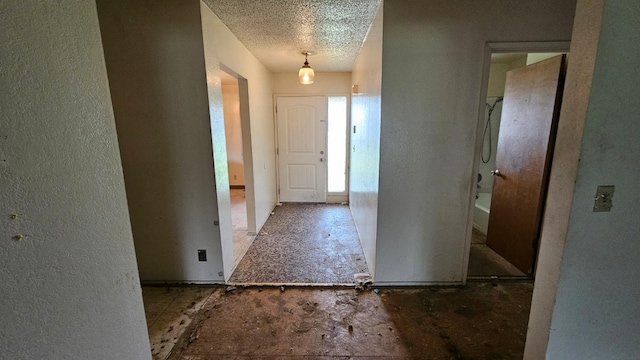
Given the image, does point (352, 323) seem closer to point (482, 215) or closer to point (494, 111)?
point (482, 215)

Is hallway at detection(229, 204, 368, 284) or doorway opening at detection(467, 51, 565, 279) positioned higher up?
doorway opening at detection(467, 51, 565, 279)

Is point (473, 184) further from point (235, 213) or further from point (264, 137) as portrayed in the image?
point (235, 213)

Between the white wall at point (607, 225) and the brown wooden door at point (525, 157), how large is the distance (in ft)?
4.54

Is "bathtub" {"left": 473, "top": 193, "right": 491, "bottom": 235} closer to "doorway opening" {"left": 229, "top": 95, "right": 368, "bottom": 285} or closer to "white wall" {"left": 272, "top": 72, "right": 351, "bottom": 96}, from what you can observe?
"doorway opening" {"left": 229, "top": 95, "right": 368, "bottom": 285}

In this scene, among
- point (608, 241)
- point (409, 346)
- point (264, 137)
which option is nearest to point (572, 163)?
point (608, 241)

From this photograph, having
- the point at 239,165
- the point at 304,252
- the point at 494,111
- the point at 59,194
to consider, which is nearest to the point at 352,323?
the point at 304,252

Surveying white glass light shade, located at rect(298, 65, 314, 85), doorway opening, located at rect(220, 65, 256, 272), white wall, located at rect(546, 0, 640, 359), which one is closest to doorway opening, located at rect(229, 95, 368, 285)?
doorway opening, located at rect(220, 65, 256, 272)

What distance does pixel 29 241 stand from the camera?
0.66m

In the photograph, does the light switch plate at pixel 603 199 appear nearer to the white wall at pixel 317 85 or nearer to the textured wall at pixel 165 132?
the textured wall at pixel 165 132

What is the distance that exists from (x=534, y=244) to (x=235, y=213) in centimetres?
401

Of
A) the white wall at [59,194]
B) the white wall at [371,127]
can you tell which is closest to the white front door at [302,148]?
the white wall at [371,127]

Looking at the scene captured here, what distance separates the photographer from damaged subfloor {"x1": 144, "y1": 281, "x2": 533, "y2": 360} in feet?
5.35

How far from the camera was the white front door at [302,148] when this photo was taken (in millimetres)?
4645

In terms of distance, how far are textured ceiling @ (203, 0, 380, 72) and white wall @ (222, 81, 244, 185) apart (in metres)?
2.73
